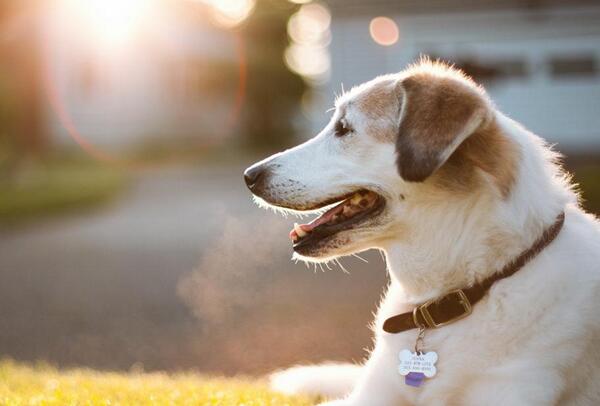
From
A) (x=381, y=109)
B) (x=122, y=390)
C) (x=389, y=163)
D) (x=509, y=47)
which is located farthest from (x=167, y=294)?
(x=509, y=47)

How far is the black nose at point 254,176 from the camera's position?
3870 mm

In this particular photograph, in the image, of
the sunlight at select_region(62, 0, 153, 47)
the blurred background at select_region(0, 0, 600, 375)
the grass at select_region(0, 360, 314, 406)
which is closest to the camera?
Answer: the grass at select_region(0, 360, 314, 406)

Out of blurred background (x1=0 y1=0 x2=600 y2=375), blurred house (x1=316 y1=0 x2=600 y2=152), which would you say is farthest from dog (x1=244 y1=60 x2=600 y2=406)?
blurred house (x1=316 y1=0 x2=600 y2=152)

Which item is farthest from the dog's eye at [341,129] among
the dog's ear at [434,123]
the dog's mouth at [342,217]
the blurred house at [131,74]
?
the blurred house at [131,74]

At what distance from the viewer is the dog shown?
10.3 feet

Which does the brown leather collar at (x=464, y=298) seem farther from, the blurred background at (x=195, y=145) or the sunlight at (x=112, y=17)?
the sunlight at (x=112, y=17)

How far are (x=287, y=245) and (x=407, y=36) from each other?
1383cm

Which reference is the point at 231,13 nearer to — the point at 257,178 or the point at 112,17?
the point at 112,17

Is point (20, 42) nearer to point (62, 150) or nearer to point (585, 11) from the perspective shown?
point (62, 150)

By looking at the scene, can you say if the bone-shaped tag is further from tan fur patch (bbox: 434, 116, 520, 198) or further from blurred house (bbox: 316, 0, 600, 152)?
blurred house (bbox: 316, 0, 600, 152)

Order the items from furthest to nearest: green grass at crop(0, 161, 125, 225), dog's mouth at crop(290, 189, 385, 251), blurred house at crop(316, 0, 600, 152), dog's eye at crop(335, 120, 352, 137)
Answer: blurred house at crop(316, 0, 600, 152)
green grass at crop(0, 161, 125, 225)
dog's eye at crop(335, 120, 352, 137)
dog's mouth at crop(290, 189, 385, 251)

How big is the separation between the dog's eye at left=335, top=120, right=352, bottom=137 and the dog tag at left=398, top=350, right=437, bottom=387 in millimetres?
1052

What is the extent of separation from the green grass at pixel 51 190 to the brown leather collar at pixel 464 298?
13.0 m

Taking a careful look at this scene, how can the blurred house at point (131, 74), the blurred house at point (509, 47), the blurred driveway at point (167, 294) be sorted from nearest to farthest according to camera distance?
1. the blurred driveway at point (167, 294)
2. the blurred house at point (509, 47)
3. the blurred house at point (131, 74)
